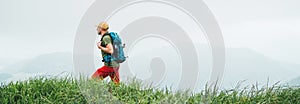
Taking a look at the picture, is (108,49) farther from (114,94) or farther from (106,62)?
(114,94)

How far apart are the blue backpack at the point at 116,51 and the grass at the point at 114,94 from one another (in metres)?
0.51

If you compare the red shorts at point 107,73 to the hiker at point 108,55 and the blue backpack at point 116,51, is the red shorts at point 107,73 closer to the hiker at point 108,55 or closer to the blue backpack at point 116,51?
the hiker at point 108,55

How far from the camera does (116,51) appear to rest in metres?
8.08

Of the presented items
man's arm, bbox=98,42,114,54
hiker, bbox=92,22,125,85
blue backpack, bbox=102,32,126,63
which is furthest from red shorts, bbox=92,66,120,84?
man's arm, bbox=98,42,114,54

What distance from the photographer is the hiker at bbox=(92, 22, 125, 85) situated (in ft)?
26.0

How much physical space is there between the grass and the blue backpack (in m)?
0.51

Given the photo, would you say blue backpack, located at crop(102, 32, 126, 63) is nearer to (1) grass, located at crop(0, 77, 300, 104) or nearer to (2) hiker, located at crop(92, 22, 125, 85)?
(2) hiker, located at crop(92, 22, 125, 85)

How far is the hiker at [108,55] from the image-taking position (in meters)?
7.94

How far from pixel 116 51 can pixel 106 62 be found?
245 millimetres

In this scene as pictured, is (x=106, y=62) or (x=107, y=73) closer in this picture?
(x=106, y=62)

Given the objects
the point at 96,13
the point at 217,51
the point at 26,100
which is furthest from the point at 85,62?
the point at 217,51

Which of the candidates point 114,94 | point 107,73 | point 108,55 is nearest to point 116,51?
point 108,55

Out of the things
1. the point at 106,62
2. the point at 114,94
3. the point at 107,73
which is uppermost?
the point at 106,62

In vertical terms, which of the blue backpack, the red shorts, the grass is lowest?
the grass
